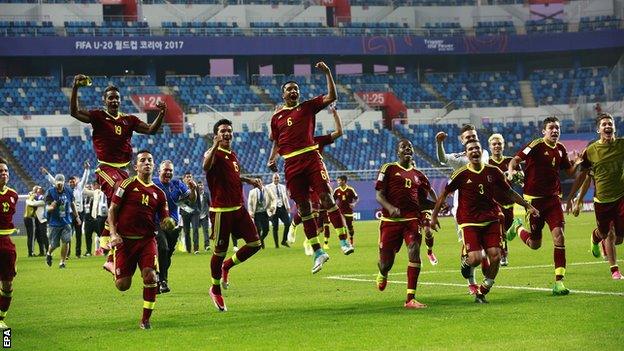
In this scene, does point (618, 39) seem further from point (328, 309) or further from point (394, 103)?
point (328, 309)

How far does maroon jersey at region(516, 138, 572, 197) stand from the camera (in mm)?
18328

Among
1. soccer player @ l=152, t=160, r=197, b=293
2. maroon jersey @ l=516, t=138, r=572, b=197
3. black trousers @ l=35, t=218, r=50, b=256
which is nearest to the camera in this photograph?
maroon jersey @ l=516, t=138, r=572, b=197

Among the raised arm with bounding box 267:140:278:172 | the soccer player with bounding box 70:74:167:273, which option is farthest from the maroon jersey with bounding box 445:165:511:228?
the soccer player with bounding box 70:74:167:273

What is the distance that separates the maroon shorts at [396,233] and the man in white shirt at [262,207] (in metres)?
20.0

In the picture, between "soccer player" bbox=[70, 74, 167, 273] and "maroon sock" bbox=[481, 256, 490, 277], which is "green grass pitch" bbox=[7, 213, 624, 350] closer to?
"maroon sock" bbox=[481, 256, 490, 277]

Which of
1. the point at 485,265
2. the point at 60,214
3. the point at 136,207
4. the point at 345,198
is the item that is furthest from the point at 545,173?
the point at 345,198

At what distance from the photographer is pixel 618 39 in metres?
81.2

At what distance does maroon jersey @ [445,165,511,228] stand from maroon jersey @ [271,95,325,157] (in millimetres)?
2810

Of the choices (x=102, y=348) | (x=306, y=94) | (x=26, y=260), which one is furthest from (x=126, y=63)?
(x=102, y=348)

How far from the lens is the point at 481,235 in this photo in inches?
635

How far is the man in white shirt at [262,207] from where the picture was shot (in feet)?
122

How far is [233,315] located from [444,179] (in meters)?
50.4

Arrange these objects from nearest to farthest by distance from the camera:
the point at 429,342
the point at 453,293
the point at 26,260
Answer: the point at 429,342 → the point at 453,293 → the point at 26,260

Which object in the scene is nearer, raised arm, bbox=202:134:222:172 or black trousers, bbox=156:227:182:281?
raised arm, bbox=202:134:222:172
